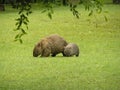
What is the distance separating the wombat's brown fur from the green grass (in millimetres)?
289

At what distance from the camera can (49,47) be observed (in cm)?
1612

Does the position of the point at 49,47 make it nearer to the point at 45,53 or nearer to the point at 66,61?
the point at 45,53

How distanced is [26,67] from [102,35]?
9670mm

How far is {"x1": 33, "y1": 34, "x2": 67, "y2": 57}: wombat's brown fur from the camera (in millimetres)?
16078

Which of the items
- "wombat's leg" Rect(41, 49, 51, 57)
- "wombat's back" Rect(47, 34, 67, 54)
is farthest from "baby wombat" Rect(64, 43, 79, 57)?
"wombat's leg" Rect(41, 49, 51, 57)


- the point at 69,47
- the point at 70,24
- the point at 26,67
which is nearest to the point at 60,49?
the point at 69,47

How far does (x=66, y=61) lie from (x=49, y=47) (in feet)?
4.49

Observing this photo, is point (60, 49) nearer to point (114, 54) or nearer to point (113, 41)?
point (114, 54)

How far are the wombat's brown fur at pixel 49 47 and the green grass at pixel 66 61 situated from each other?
0.29m

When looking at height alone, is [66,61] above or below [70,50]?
above

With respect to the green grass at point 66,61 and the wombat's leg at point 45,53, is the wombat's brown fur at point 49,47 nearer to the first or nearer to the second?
the wombat's leg at point 45,53

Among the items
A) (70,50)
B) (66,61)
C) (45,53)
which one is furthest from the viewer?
(70,50)

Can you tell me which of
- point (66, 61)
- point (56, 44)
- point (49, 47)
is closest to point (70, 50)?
point (56, 44)

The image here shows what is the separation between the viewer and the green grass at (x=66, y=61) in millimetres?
11508
